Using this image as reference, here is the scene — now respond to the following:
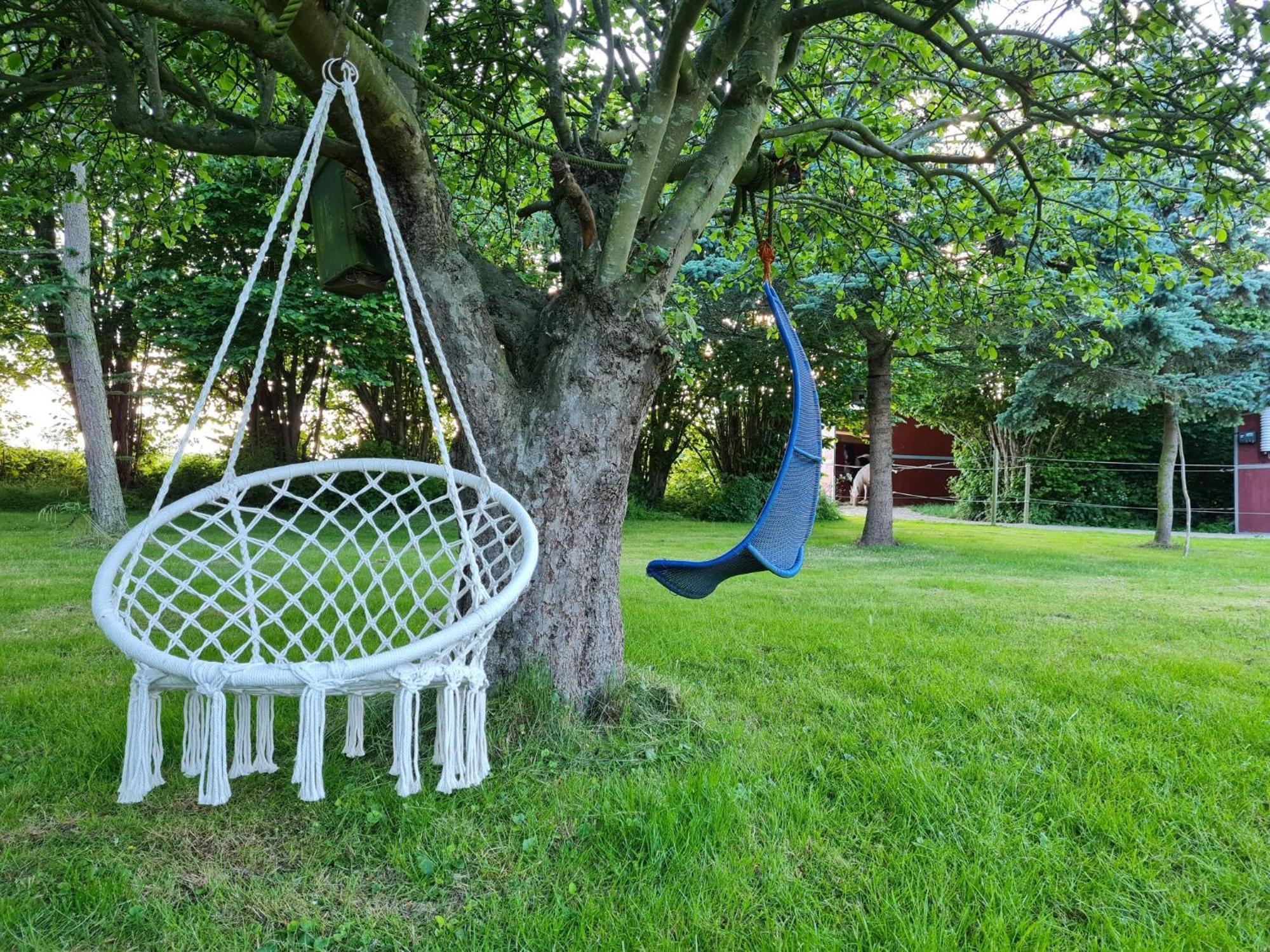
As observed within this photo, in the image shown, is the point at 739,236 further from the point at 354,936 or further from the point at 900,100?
the point at 354,936

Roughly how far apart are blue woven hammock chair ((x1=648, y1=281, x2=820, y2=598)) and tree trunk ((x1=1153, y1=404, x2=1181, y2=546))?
26.1 ft

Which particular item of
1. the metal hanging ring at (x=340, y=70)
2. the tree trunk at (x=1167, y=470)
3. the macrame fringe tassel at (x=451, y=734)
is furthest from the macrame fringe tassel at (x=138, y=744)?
the tree trunk at (x=1167, y=470)

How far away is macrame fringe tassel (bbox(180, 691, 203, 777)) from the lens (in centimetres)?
149

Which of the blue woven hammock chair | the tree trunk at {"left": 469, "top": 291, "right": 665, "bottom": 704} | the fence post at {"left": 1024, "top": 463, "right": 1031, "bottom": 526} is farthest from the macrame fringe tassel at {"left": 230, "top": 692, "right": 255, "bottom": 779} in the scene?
the fence post at {"left": 1024, "top": 463, "right": 1031, "bottom": 526}

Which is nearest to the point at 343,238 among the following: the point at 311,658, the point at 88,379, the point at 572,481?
the point at 572,481

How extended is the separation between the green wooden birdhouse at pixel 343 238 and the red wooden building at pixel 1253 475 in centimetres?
1540

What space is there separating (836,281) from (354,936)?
21.8 ft

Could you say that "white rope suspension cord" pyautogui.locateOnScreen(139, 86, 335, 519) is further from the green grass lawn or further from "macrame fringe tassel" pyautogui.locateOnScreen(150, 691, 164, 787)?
the green grass lawn

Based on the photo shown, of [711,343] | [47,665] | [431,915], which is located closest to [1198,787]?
[431,915]

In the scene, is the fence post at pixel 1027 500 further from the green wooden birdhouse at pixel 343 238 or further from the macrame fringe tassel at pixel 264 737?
the macrame fringe tassel at pixel 264 737

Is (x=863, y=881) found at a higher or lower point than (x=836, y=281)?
lower

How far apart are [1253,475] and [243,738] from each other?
16.2 m

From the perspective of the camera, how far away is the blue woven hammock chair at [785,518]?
2.18 m

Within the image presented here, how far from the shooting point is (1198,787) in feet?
6.07
